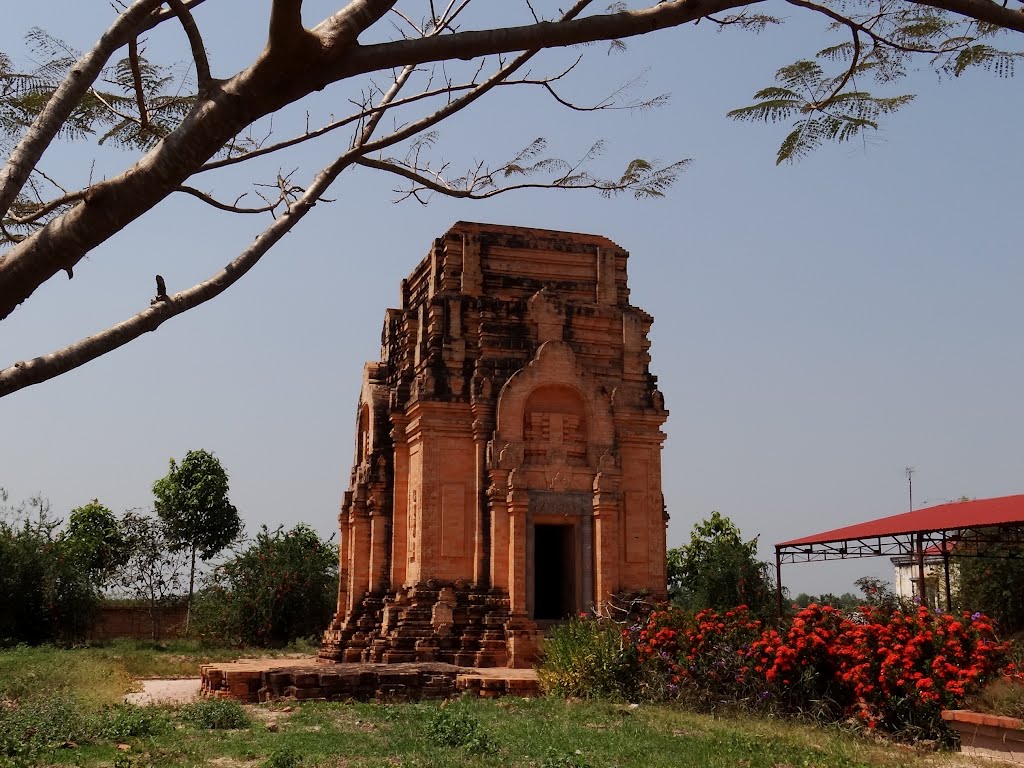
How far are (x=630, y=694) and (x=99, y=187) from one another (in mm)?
10978

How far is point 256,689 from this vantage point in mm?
14555

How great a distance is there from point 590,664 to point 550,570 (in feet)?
24.4

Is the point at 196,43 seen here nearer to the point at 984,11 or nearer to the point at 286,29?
the point at 286,29

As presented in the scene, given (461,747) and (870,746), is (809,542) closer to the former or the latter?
(870,746)

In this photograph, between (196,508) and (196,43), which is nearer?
(196,43)

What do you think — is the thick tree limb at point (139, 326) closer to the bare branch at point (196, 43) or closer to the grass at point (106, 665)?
the bare branch at point (196, 43)

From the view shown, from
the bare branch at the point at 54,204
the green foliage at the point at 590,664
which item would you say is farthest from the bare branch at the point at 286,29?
the green foliage at the point at 590,664

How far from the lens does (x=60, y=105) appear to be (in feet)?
15.2

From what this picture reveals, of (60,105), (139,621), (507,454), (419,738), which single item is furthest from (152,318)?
(139,621)

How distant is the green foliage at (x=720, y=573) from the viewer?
32938mm

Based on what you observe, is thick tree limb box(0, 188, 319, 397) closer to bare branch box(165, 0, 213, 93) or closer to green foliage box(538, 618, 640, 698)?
bare branch box(165, 0, 213, 93)

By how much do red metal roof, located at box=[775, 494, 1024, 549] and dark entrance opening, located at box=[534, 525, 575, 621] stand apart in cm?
637

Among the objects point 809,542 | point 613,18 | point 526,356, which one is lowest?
point 809,542

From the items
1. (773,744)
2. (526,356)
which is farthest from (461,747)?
(526,356)
